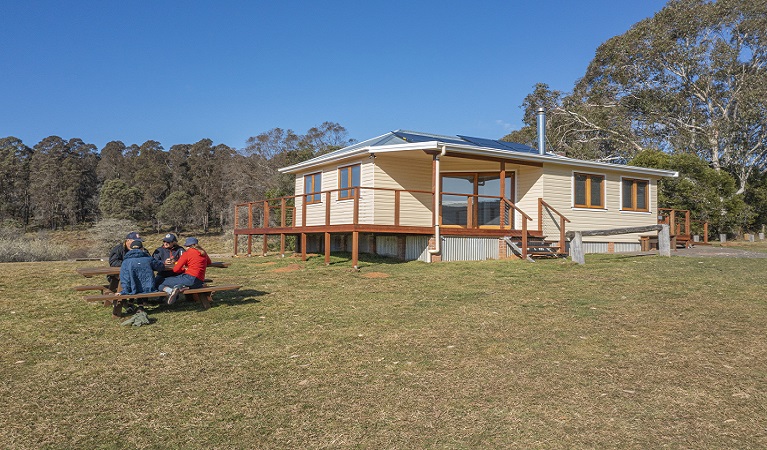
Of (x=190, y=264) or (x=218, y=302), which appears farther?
(x=218, y=302)

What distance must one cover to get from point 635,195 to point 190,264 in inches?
664

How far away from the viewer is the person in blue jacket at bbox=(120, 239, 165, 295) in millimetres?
7578

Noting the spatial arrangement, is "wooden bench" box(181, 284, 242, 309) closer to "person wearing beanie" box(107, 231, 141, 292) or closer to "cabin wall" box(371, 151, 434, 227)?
"person wearing beanie" box(107, 231, 141, 292)

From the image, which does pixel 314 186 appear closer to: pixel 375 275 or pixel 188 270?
pixel 375 275

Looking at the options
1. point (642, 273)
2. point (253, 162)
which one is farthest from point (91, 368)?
point (253, 162)

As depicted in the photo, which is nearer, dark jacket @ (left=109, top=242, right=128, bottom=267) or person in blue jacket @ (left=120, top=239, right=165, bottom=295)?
person in blue jacket @ (left=120, top=239, right=165, bottom=295)

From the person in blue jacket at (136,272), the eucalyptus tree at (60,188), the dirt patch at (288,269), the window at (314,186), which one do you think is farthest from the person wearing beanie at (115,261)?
the eucalyptus tree at (60,188)

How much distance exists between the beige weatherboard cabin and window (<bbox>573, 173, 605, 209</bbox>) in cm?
3

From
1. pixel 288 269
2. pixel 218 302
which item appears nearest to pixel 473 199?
pixel 288 269

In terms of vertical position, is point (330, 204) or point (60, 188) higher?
point (60, 188)

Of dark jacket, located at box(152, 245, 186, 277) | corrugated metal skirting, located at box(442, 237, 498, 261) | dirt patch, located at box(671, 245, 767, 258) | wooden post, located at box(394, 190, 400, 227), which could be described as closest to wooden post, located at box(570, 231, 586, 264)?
corrugated metal skirting, located at box(442, 237, 498, 261)

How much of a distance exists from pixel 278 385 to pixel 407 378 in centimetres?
117

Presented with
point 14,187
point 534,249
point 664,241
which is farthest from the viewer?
point 14,187

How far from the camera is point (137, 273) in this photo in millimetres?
7664
